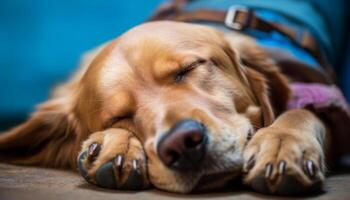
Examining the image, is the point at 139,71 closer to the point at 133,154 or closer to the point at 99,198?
the point at 133,154

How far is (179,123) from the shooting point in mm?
1602

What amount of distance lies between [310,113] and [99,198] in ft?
2.77

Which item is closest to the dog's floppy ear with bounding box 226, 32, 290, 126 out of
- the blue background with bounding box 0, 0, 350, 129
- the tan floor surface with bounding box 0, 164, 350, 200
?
the tan floor surface with bounding box 0, 164, 350, 200

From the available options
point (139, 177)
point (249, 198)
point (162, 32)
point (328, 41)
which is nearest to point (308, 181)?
point (249, 198)

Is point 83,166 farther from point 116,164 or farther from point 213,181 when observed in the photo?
point 213,181

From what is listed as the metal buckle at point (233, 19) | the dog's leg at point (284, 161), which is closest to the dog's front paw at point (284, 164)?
the dog's leg at point (284, 161)

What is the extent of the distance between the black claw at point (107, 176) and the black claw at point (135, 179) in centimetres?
4

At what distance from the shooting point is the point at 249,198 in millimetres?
1546

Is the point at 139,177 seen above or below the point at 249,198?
above

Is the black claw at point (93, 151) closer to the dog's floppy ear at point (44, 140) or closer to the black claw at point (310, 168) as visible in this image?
the dog's floppy ear at point (44, 140)

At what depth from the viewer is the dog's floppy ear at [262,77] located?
2217 millimetres

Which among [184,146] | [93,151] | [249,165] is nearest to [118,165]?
[93,151]

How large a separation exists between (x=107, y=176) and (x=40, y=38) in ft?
8.29

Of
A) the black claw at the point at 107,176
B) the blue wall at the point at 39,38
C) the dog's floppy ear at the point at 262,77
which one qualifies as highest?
the blue wall at the point at 39,38
